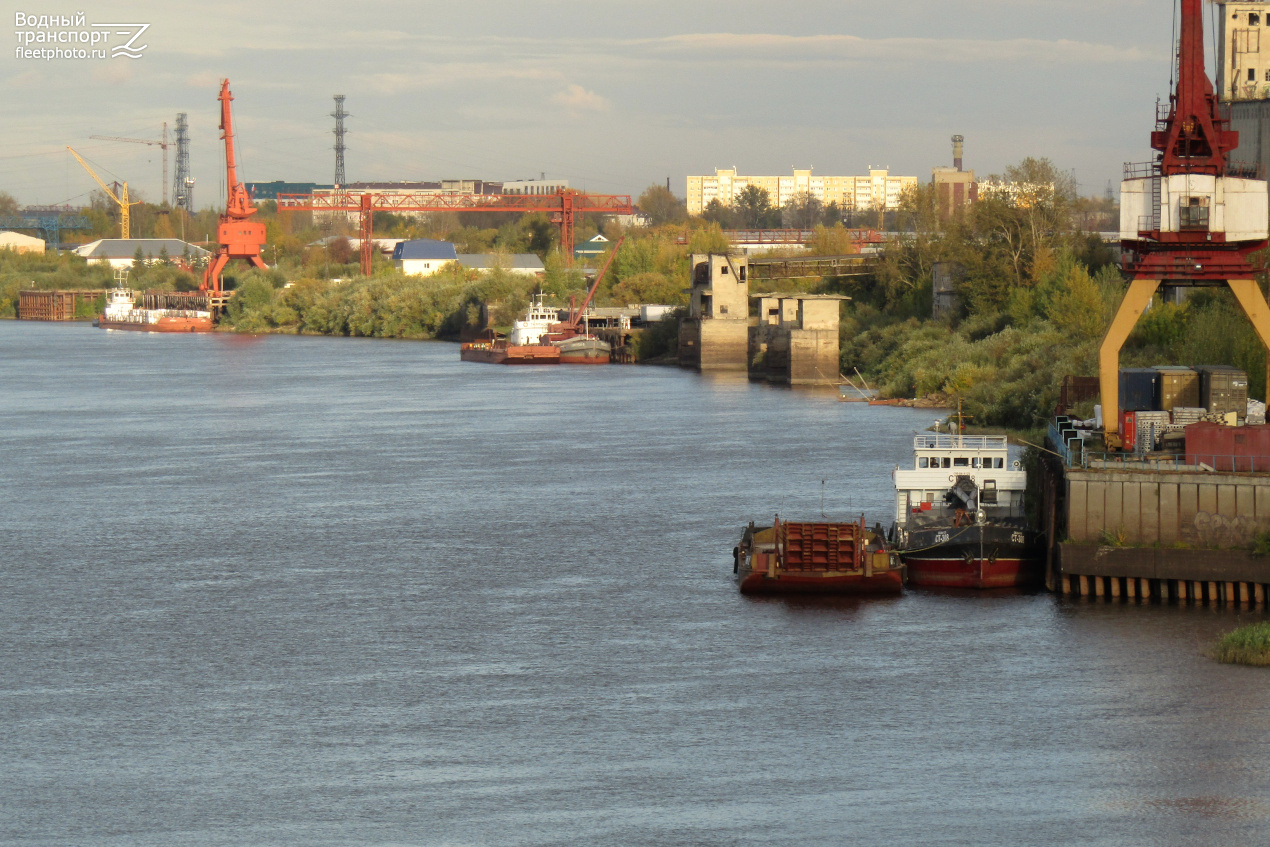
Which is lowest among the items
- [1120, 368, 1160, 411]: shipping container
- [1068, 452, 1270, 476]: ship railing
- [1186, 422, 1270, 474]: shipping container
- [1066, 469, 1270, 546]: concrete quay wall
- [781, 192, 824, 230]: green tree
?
[1066, 469, 1270, 546]: concrete quay wall

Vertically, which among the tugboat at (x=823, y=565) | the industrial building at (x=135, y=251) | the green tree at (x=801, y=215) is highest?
the green tree at (x=801, y=215)

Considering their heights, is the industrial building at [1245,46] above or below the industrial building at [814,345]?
above

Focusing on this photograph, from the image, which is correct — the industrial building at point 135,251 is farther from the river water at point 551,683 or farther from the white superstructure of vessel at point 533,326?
the river water at point 551,683

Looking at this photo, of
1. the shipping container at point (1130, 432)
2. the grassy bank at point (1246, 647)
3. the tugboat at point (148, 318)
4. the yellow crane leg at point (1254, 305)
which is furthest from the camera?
the tugboat at point (148, 318)

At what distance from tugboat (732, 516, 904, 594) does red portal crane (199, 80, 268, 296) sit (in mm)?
101885

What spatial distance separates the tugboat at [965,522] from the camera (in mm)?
24422

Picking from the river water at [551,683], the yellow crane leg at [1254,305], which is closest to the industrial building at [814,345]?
the river water at [551,683]

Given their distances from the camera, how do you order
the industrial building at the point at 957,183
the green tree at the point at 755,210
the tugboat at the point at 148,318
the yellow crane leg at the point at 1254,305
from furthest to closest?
the green tree at the point at 755,210 < the tugboat at the point at 148,318 < the industrial building at the point at 957,183 < the yellow crane leg at the point at 1254,305

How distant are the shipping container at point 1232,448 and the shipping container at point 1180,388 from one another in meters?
3.54

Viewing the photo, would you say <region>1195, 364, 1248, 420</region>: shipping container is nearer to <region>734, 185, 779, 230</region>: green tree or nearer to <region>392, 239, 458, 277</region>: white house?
<region>392, 239, 458, 277</region>: white house

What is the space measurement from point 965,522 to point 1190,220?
19.9 ft

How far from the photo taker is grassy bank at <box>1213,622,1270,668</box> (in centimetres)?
2009

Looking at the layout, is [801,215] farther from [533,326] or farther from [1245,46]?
[1245,46]

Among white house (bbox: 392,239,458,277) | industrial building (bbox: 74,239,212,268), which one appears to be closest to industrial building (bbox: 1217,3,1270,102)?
white house (bbox: 392,239,458,277)
